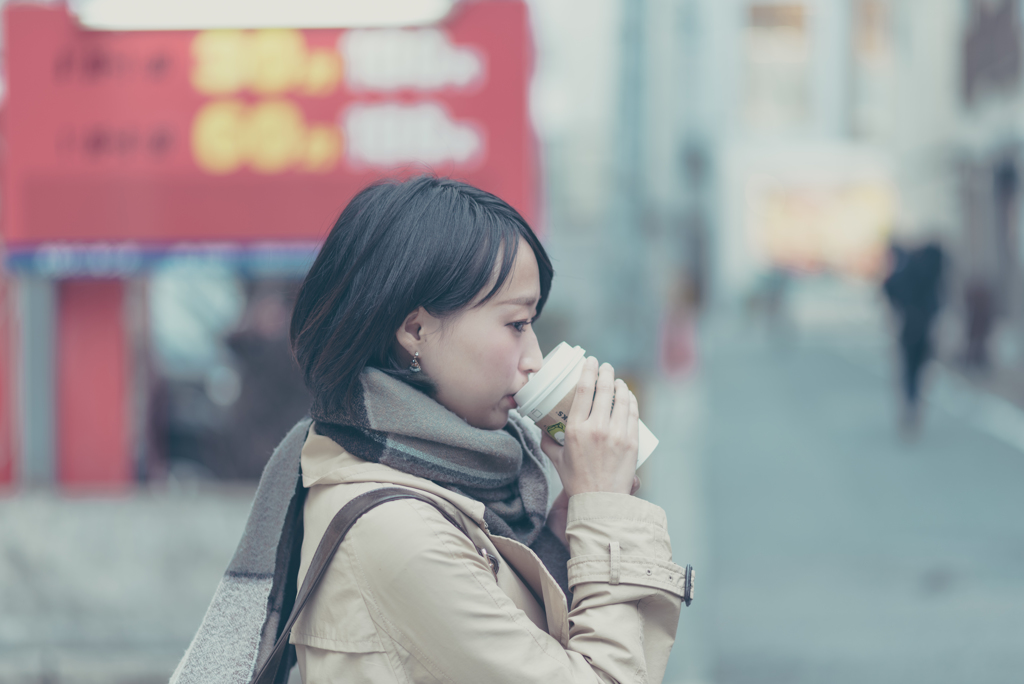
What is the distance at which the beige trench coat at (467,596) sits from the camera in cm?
131

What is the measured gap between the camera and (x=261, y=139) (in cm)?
471

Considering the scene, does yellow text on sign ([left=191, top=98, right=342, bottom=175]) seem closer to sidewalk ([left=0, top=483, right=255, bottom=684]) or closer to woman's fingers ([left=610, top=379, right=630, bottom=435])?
sidewalk ([left=0, top=483, right=255, bottom=684])

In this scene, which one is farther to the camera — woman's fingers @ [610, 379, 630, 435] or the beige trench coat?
woman's fingers @ [610, 379, 630, 435]

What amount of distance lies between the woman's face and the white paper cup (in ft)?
0.10

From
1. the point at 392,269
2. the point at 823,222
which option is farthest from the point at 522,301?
the point at 823,222

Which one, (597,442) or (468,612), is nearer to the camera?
(468,612)

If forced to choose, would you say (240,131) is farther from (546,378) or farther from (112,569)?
(546,378)

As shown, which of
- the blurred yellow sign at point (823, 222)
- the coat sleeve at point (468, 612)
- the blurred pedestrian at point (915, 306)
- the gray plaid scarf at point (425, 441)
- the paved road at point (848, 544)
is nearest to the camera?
the coat sleeve at point (468, 612)

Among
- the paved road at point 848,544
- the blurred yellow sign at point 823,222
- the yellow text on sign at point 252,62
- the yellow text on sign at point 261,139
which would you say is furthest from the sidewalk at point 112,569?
the blurred yellow sign at point 823,222

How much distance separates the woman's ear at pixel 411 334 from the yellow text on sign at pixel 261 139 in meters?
3.41

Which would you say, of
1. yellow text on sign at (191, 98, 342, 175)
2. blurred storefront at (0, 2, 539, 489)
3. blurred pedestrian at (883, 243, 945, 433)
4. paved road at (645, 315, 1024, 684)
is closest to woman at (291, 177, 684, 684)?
paved road at (645, 315, 1024, 684)

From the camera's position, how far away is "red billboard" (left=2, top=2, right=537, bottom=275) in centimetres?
465

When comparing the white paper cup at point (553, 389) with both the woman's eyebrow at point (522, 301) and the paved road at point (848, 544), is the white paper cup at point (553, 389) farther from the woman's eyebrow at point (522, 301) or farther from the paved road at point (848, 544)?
the paved road at point (848, 544)

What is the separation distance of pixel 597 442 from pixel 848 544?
18.9ft
